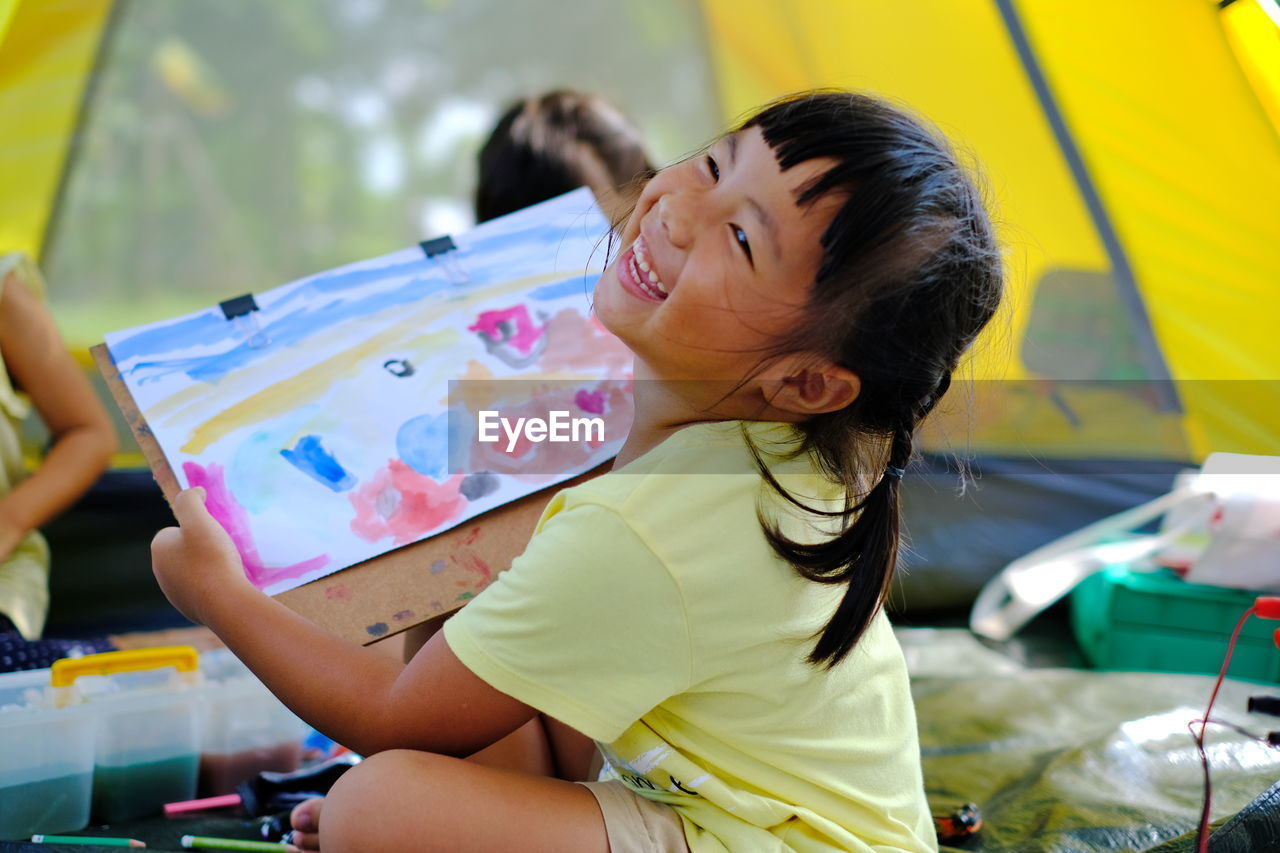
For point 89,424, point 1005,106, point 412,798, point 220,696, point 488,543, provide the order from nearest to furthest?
point 412,798 → point 488,543 → point 220,696 → point 89,424 → point 1005,106

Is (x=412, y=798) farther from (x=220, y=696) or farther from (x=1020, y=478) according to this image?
(x=1020, y=478)

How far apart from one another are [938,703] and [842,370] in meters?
0.90

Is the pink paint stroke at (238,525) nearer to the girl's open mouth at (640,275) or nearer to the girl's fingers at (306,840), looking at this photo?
the girl's fingers at (306,840)

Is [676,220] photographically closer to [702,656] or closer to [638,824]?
[702,656]

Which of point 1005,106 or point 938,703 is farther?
point 1005,106

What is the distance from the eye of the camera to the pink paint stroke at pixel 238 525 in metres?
1.02

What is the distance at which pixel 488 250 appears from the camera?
1.33 m

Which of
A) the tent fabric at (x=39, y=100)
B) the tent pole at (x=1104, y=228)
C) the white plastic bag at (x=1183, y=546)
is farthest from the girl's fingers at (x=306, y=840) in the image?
the tent pole at (x=1104, y=228)

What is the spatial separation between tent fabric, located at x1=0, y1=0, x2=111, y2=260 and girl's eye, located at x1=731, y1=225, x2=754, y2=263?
5.67ft

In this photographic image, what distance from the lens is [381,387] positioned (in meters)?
1.19

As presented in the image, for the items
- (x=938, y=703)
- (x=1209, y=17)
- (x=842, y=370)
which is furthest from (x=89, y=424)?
(x=1209, y=17)

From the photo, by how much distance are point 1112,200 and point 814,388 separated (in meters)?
1.38

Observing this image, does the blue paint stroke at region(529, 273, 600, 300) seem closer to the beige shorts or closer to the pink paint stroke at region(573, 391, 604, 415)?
→ the pink paint stroke at region(573, 391, 604, 415)

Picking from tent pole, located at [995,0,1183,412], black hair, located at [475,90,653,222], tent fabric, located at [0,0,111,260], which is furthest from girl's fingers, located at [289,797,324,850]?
tent pole, located at [995,0,1183,412]
